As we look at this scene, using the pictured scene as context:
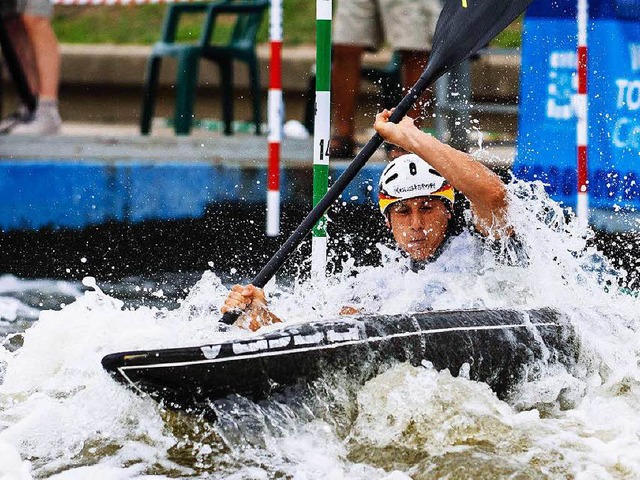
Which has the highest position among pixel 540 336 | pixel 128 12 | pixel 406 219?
pixel 128 12

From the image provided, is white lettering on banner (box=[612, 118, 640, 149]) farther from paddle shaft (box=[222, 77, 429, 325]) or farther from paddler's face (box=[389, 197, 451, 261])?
paddle shaft (box=[222, 77, 429, 325])

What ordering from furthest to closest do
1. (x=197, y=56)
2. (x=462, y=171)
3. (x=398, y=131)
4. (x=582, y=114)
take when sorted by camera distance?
(x=197, y=56) → (x=582, y=114) → (x=398, y=131) → (x=462, y=171)

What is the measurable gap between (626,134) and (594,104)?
10.0 inches

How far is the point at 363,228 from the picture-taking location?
807 cm

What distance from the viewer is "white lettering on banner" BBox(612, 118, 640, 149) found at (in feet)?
25.9

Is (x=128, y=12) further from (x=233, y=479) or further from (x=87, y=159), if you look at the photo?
(x=233, y=479)

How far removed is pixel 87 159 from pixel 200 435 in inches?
181

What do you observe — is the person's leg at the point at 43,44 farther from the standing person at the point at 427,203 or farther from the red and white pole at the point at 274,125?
the standing person at the point at 427,203

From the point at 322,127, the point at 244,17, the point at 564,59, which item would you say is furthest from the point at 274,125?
the point at 244,17

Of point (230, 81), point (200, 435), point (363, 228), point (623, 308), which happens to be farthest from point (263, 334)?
point (230, 81)

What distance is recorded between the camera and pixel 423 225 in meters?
5.73

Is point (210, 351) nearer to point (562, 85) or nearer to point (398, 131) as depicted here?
point (398, 131)

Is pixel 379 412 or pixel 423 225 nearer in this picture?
pixel 379 412

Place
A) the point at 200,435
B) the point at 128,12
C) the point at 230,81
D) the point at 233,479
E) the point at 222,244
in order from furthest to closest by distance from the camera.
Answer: the point at 128,12, the point at 230,81, the point at 222,244, the point at 200,435, the point at 233,479
